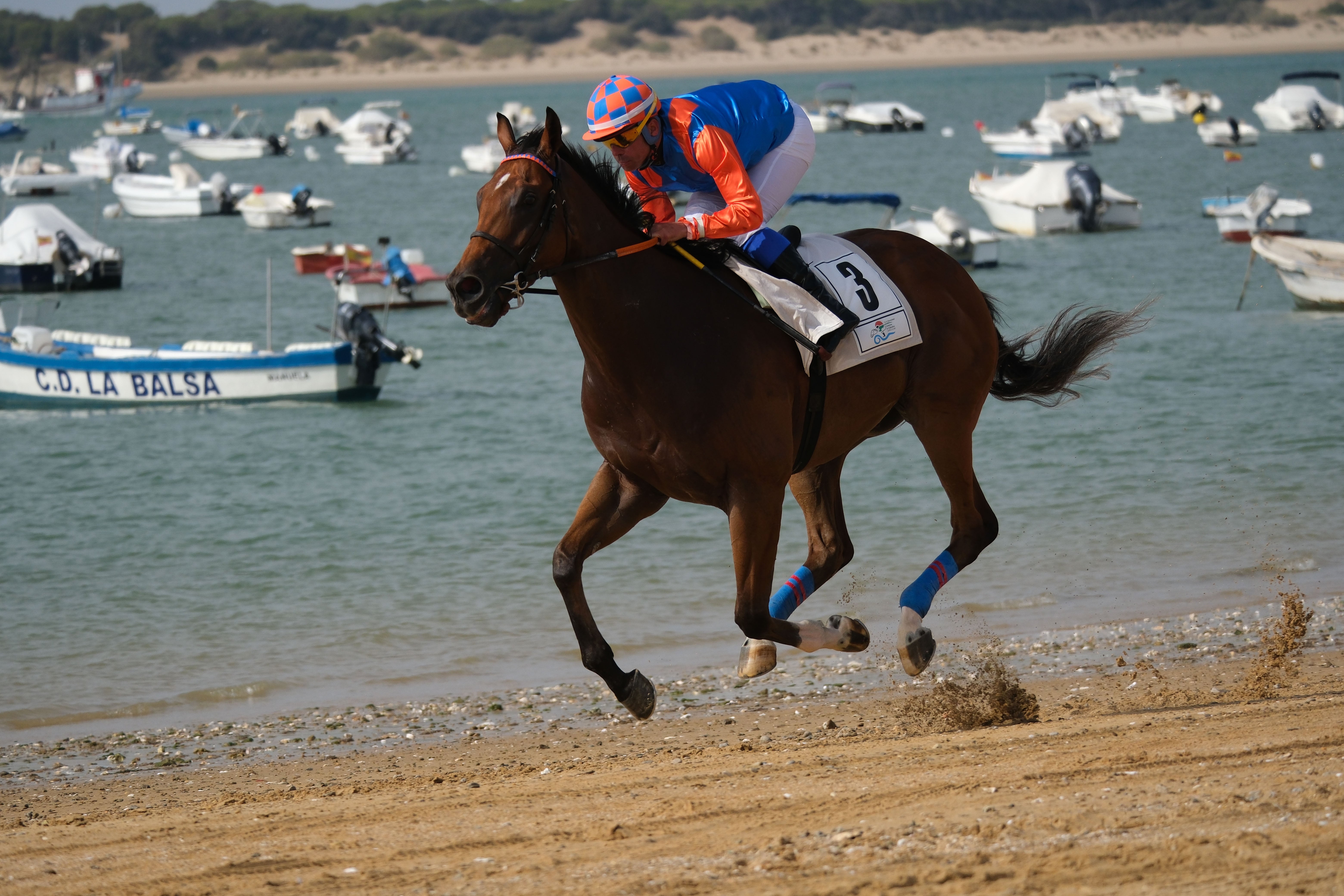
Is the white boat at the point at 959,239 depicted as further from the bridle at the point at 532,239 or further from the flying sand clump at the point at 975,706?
the bridle at the point at 532,239

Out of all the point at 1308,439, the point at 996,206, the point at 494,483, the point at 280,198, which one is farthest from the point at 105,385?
the point at 280,198

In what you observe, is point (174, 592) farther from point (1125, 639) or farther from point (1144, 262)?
point (1144, 262)

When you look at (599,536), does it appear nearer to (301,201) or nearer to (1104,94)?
(301,201)

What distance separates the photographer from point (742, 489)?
677cm

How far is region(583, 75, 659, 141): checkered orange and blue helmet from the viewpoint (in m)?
6.45

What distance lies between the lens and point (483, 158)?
7431cm

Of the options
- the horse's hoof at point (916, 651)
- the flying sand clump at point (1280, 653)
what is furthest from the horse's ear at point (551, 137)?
the flying sand clump at point (1280, 653)

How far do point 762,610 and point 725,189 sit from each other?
77.4 inches

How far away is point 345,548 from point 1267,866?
35.3 feet

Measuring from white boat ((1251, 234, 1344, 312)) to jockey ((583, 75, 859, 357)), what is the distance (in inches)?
754

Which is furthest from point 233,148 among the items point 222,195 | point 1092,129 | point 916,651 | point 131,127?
point 916,651

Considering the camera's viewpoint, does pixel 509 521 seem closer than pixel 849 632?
No

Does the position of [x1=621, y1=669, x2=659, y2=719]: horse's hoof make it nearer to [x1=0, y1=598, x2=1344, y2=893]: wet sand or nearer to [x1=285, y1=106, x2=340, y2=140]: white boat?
[x1=0, y1=598, x2=1344, y2=893]: wet sand

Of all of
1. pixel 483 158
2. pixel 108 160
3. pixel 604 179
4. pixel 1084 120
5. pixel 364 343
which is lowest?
pixel 108 160
